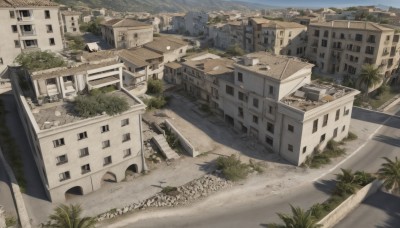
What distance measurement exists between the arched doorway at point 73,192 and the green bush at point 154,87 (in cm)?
3010

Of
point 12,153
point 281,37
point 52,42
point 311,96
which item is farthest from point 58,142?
point 281,37

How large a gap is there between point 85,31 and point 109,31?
31.6m

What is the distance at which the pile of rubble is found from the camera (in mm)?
35881

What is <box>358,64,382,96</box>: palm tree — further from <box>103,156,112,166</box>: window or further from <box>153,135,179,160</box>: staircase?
<box>103,156,112,166</box>: window

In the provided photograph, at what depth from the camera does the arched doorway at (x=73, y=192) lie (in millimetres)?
37938

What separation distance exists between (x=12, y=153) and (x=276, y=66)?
4037cm

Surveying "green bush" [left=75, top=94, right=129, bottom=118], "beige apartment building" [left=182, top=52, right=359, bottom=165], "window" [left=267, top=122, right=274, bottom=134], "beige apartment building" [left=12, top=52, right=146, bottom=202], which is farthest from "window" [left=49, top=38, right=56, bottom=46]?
"window" [left=267, top=122, right=274, bottom=134]

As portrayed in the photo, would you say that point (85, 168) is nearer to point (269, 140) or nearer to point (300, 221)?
point (300, 221)

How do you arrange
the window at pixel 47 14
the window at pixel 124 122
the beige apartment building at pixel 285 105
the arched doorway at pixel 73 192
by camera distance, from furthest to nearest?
the window at pixel 47 14, the beige apartment building at pixel 285 105, the window at pixel 124 122, the arched doorway at pixel 73 192

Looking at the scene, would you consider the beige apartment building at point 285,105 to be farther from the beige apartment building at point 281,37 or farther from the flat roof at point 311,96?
the beige apartment building at point 281,37

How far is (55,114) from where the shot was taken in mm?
36281

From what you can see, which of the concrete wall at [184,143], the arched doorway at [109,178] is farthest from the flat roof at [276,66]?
the arched doorway at [109,178]

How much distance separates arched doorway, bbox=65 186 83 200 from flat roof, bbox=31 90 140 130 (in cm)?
879

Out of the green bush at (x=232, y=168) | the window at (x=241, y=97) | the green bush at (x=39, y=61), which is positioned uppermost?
the green bush at (x=39, y=61)
